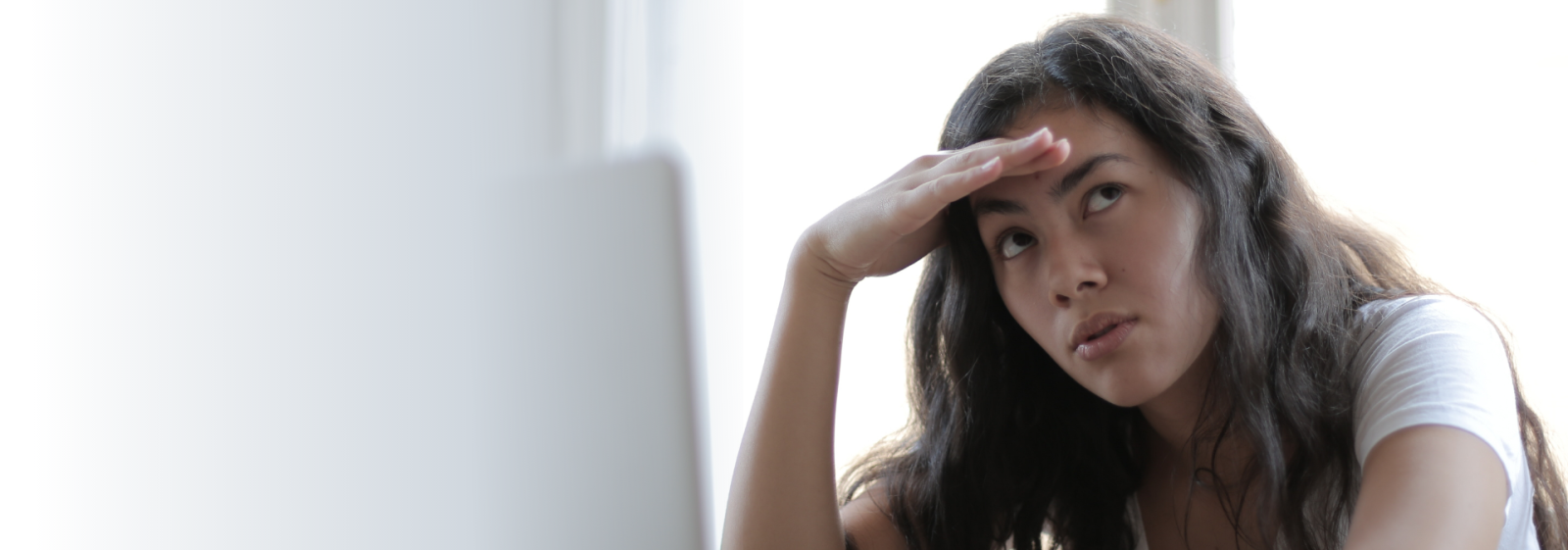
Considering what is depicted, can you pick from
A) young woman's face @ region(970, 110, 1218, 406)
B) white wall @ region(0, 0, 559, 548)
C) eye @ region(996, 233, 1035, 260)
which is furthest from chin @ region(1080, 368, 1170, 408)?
white wall @ region(0, 0, 559, 548)

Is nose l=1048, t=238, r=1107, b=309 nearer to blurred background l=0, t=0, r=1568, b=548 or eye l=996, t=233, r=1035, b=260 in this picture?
eye l=996, t=233, r=1035, b=260

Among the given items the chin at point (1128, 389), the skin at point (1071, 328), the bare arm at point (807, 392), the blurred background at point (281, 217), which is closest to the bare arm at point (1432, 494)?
the skin at point (1071, 328)

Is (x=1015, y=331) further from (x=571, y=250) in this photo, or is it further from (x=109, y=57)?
(x=109, y=57)

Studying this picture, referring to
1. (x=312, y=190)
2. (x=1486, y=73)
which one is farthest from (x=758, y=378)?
(x=1486, y=73)

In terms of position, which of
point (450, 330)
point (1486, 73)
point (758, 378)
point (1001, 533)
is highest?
point (1486, 73)

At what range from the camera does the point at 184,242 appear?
35cm

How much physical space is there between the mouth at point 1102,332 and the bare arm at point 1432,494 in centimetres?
19

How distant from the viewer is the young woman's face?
2.42ft

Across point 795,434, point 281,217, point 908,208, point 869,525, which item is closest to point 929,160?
point 908,208

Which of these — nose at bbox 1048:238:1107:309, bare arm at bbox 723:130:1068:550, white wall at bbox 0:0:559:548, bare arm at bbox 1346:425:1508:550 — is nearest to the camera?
white wall at bbox 0:0:559:548

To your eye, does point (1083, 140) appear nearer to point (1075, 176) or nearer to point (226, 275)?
point (1075, 176)

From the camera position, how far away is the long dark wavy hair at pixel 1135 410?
778 mm

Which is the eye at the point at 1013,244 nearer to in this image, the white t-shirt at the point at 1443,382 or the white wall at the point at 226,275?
the white t-shirt at the point at 1443,382

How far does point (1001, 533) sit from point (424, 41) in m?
0.73
